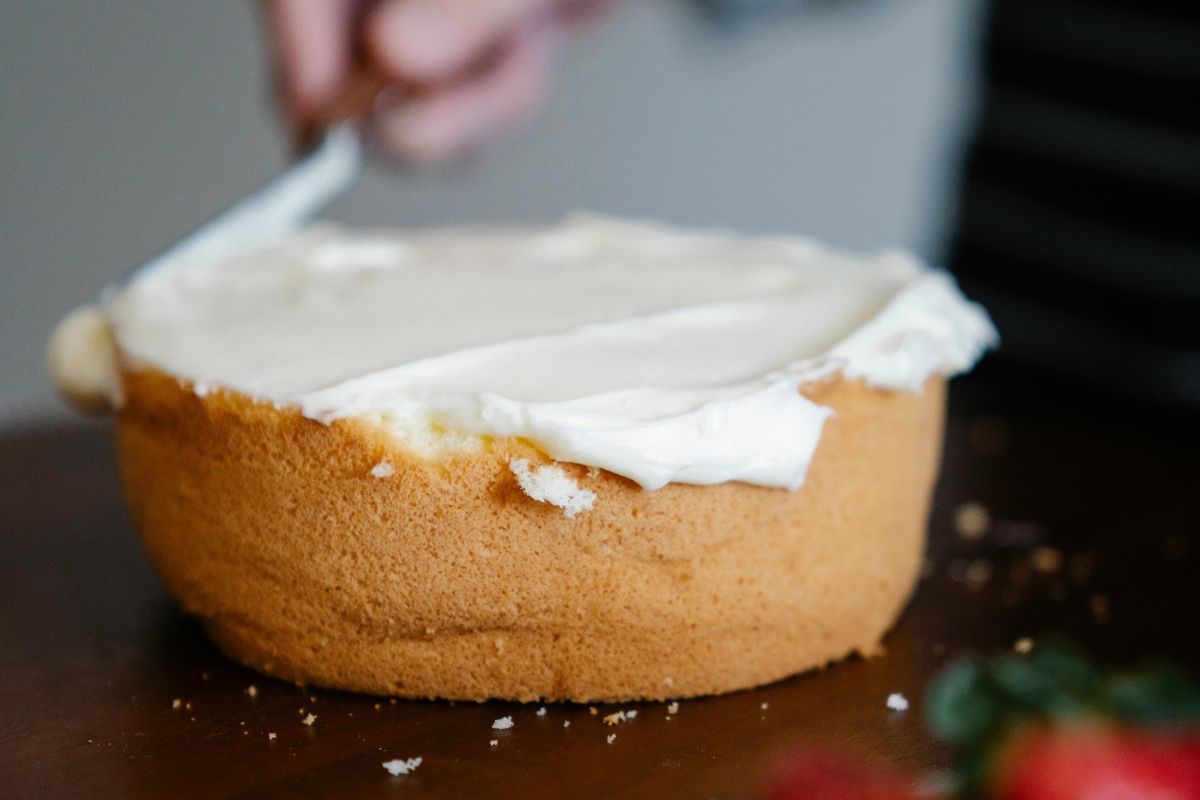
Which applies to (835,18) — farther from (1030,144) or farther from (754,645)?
(754,645)

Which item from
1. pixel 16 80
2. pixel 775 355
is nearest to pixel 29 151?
pixel 16 80

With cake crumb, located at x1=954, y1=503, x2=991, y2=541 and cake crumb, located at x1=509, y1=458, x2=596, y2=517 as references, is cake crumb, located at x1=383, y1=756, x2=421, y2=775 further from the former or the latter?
cake crumb, located at x1=954, y1=503, x2=991, y2=541

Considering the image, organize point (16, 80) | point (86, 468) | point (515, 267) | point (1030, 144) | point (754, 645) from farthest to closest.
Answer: point (16, 80)
point (1030, 144)
point (86, 468)
point (515, 267)
point (754, 645)

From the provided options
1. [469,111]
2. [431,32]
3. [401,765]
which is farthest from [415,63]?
[401,765]

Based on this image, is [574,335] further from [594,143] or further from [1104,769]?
[594,143]

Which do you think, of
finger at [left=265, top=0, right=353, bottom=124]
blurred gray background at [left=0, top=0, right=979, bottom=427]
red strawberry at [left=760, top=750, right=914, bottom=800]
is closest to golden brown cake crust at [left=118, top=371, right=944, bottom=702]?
red strawberry at [left=760, top=750, right=914, bottom=800]

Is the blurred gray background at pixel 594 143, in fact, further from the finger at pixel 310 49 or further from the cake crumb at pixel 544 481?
the cake crumb at pixel 544 481
